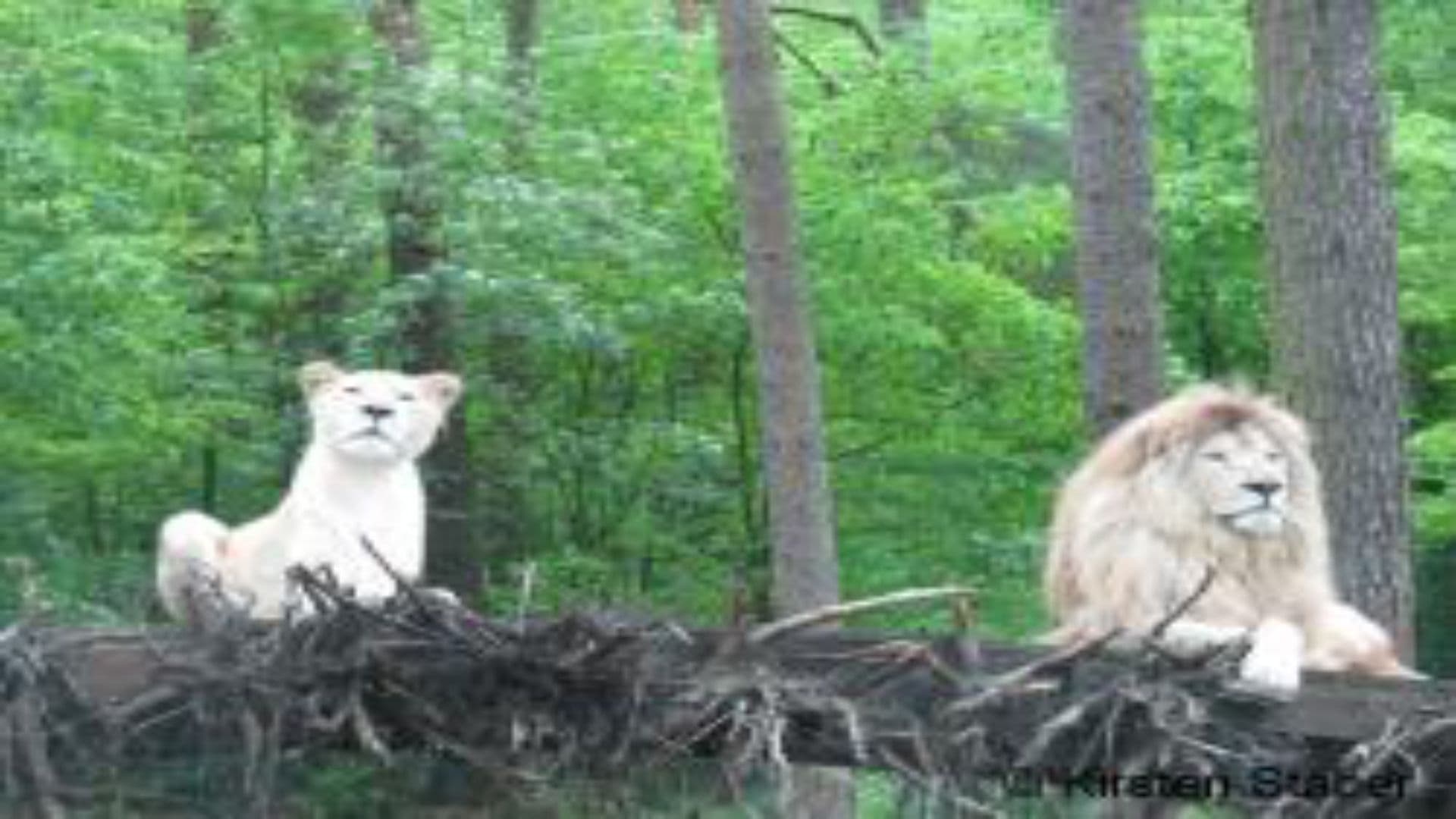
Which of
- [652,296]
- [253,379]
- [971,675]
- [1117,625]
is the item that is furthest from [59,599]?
[971,675]

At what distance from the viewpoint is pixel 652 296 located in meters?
17.6

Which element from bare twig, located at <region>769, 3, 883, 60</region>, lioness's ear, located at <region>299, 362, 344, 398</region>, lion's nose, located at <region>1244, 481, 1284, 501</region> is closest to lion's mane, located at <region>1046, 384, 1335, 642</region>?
lion's nose, located at <region>1244, 481, 1284, 501</region>

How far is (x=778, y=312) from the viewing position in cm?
1359

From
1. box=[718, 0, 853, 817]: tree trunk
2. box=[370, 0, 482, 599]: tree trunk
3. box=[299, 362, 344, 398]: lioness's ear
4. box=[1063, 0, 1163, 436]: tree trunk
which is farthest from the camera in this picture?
box=[370, 0, 482, 599]: tree trunk

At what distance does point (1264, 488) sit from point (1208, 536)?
0.71 feet

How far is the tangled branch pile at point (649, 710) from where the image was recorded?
19.9 feet

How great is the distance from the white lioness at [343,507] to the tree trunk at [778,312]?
4924 millimetres

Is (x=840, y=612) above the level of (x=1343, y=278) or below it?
below

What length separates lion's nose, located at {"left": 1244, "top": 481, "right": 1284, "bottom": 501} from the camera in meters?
8.02

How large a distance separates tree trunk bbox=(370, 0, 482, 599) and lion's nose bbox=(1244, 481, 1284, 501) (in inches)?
351

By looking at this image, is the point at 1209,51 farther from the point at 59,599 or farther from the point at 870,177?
the point at 59,599

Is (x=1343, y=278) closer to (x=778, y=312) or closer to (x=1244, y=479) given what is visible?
(x=1244, y=479)

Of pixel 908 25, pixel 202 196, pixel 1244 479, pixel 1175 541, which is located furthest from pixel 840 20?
pixel 1175 541

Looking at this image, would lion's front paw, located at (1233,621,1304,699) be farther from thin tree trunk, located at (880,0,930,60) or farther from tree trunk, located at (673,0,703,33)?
tree trunk, located at (673,0,703,33)
